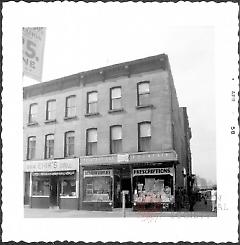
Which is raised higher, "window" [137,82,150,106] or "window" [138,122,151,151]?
"window" [137,82,150,106]

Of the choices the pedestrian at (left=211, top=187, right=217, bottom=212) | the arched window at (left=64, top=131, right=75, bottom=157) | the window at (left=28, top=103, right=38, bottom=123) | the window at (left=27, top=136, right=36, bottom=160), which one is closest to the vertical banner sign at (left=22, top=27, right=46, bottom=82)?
the window at (left=28, top=103, right=38, bottom=123)

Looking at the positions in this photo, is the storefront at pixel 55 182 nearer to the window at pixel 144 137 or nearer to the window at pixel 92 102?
the window at pixel 92 102

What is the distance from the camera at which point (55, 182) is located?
48.4 feet

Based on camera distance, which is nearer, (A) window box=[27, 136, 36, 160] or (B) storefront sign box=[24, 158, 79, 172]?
(A) window box=[27, 136, 36, 160]

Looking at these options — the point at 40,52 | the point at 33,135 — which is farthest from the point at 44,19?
the point at 33,135

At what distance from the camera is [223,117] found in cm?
1102

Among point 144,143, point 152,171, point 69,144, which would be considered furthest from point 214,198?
point 69,144

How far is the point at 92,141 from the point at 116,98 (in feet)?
5.33

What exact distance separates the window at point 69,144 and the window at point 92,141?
1.79ft

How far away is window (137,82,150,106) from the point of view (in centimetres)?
1393

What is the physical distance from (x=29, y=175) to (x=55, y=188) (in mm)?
1493

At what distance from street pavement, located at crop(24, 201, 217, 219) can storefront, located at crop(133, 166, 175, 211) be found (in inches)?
16.8

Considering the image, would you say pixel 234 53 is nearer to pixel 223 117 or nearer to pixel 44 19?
pixel 223 117

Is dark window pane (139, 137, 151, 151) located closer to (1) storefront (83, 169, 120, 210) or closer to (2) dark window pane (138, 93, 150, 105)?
(2) dark window pane (138, 93, 150, 105)
